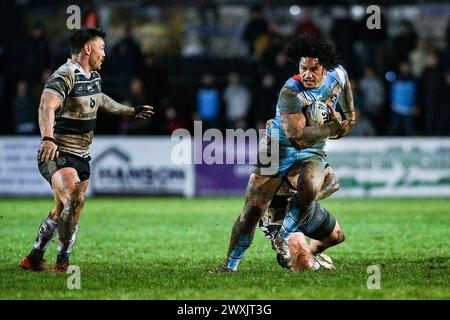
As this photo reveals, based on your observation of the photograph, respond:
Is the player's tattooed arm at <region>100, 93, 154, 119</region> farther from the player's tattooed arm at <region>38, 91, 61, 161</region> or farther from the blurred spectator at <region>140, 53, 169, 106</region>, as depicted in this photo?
the blurred spectator at <region>140, 53, 169, 106</region>

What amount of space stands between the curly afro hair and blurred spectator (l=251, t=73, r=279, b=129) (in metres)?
12.0

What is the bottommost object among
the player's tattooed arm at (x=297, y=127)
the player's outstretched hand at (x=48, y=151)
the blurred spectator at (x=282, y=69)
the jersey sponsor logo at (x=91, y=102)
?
the player's outstretched hand at (x=48, y=151)

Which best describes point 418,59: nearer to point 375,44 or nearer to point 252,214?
point 375,44

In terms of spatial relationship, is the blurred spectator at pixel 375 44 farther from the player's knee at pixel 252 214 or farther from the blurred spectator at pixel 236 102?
the player's knee at pixel 252 214

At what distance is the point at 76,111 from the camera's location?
10.7 m

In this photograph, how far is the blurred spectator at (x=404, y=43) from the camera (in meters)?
23.5

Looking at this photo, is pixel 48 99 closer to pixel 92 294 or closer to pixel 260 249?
pixel 92 294

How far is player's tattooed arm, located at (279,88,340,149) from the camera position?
10133mm

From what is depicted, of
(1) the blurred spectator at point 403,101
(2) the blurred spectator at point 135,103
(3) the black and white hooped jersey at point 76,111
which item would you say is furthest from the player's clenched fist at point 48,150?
(1) the blurred spectator at point 403,101

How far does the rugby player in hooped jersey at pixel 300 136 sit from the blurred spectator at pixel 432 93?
1272 centimetres

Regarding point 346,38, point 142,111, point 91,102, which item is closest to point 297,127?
point 142,111

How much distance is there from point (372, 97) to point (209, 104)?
12.5 ft
